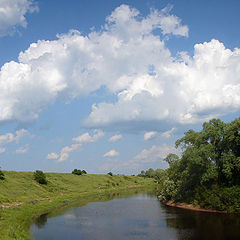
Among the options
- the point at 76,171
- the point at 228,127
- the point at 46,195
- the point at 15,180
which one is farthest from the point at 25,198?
the point at 76,171

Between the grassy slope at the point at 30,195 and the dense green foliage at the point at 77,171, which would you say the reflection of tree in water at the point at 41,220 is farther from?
the dense green foliage at the point at 77,171

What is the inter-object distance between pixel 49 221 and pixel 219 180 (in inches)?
1277

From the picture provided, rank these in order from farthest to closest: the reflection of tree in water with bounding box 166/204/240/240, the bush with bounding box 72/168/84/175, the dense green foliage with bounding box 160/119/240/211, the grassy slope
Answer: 1. the bush with bounding box 72/168/84/175
2. the dense green foliage with bounding box 160/119/240/211
3. the grassy slope
4. the reflection of tree in water with bounding box 166/204/240/240

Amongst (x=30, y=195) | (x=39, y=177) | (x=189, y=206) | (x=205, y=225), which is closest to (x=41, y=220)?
(x=30, y=195)

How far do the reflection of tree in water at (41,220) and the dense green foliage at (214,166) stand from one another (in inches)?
1124

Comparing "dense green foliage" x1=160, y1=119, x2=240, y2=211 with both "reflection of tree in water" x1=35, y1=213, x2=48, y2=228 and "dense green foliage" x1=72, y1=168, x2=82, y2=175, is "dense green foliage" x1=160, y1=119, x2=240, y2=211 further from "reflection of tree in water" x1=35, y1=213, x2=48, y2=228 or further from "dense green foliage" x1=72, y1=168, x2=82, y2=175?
"dense green foliage" x1=72, y1=168, x2=82, y2=175

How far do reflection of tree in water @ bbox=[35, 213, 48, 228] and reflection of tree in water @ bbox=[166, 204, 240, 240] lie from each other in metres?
20.0

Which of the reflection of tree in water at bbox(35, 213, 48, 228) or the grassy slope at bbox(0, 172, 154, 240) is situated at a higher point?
the grassy slope at bbox(0, 172, 154, 240)

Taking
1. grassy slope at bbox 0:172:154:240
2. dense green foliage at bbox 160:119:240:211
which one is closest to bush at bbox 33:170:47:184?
grassy slope at bbox 0:172:154:240

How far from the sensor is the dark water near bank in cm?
3243

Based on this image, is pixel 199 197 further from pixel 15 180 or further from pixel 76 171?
pixel 76 171

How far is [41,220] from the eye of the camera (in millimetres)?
45781

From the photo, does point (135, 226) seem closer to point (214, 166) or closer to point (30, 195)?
point (214, 166)

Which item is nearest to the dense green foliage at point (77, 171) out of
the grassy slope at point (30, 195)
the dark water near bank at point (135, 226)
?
the grassy slope at point (30, 195)
